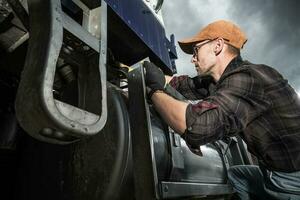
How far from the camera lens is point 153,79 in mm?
1599

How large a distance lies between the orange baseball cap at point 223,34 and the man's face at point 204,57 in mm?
42

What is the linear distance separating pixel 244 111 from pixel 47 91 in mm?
1146

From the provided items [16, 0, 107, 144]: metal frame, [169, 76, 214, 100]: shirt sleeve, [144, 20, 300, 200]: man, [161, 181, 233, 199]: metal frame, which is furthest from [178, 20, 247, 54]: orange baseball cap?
[16, 0, 107, 144]: metal frame

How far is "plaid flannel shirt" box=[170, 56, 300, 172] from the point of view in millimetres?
1456

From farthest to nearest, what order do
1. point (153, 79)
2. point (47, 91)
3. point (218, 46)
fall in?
point (218, 46), point (153, 79), point (47, 91)

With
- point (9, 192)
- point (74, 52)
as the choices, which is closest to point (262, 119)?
point (74, 52)

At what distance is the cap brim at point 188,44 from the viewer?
228 cm

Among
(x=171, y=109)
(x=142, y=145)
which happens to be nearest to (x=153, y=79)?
(x=171, y=109)

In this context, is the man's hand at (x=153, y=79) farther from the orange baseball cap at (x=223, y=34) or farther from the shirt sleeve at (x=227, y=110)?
the orange baseball cap at (x=223, y=34)

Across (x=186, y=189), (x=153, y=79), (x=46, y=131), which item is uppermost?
(x=153, y=79)

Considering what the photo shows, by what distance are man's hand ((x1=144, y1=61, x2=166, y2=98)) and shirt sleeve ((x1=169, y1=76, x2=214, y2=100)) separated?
3.42ft

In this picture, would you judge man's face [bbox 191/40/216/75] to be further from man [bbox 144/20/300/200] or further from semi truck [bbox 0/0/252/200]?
semi truck [bbox 0/0/252/200]

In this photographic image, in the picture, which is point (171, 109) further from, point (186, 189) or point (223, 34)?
point (223, 34)

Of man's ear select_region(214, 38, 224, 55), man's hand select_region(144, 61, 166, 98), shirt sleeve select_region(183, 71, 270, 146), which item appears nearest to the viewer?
shirt sleeve select_region(183, 71, 270, 146)
